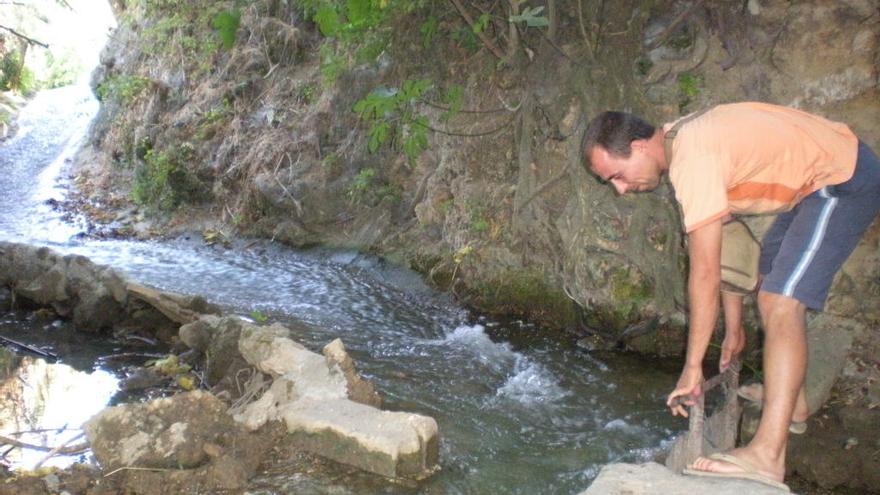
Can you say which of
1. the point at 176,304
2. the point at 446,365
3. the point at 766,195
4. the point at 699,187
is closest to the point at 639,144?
the point at 699,187

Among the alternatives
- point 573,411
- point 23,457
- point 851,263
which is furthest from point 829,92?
point 23,457

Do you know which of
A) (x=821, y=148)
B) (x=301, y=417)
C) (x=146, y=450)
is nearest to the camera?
(x=821, y=148)

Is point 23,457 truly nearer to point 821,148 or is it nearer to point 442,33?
point 821,148

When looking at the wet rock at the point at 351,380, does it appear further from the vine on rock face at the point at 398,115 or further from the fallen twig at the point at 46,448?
the vine on rock face at the point at 398,115

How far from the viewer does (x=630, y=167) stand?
2.78m

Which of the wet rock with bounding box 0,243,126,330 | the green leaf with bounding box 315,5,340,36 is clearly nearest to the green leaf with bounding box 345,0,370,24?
the green leaf with bounding box 315,5,340,36

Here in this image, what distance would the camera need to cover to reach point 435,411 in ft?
14.0

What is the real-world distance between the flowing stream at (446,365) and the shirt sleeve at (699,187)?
5.32ft

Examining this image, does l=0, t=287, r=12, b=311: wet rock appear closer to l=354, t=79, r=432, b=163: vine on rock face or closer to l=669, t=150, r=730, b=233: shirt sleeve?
l=354, t=79, r=432, b=163: vine on rock face

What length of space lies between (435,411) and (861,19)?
392 centimetres

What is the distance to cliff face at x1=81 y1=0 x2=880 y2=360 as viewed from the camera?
5.24 m

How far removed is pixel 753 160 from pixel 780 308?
619mm

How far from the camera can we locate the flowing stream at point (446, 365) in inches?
145

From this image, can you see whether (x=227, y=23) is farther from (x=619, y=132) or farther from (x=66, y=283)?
(x=619, y=132)
